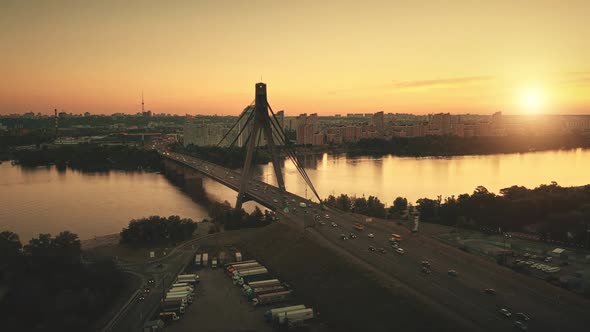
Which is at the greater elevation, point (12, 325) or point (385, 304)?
point (385, 304)

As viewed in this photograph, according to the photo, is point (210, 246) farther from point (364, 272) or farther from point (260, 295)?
point (364, 272)

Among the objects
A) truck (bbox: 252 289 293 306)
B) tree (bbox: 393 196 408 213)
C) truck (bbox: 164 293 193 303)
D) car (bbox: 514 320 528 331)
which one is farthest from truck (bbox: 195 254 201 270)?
tree (bbox: 393 196 408 213)

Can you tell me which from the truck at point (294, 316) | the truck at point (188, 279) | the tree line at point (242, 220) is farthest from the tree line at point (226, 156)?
the truck at point (294, 316)

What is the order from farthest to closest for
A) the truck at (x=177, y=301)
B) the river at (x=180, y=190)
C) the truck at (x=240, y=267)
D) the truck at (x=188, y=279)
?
the river at (x=180, y=190) < the truck at (x=240, y=267) < the truck at (x=188, y=279) < the truck at (x=177, y=301)

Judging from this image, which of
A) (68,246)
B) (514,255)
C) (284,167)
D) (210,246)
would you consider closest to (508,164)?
(284,167)

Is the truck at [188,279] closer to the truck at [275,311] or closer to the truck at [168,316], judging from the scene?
the truck at [168,316]

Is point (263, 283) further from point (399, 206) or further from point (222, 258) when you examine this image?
point (399, 206)

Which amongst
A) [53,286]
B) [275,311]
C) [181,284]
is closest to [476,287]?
[275,311]

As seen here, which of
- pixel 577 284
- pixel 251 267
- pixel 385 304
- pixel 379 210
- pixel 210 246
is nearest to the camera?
pixel 385 304
